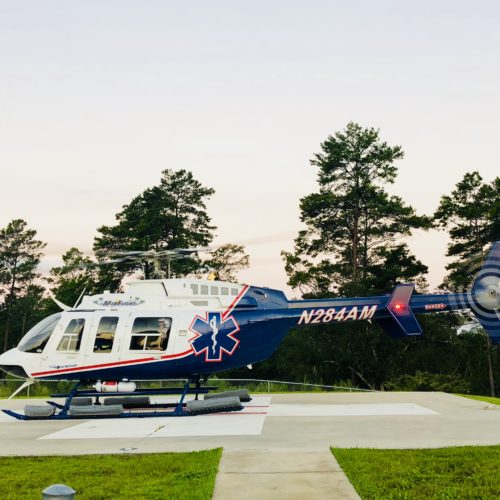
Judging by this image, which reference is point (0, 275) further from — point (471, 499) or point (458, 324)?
point (471, 499)

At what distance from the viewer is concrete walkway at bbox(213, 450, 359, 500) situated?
7.04 meters

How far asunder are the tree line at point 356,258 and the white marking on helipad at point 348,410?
2391cm

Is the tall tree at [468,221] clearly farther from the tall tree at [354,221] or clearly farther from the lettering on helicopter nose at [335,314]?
the lettering on helicopter nose at [335,314]

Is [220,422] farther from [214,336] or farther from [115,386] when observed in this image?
[115,386]

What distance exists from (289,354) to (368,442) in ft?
128

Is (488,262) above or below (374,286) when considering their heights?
below

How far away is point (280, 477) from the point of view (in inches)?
309

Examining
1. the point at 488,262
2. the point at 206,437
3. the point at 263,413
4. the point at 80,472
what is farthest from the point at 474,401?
the point at 80,472

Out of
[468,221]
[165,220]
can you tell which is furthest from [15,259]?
[468,221]

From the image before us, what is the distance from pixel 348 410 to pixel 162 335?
5431 mm

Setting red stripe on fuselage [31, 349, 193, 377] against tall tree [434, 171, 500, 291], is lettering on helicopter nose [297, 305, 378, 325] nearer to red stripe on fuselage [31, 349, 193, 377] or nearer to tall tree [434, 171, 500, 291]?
red stripe on fuselage [31, 349, 193, 377]

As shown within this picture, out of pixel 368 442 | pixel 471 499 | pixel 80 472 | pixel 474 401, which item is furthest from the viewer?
pixel 474 401

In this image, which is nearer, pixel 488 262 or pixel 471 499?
pixel 471 499

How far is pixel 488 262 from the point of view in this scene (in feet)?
61.3
